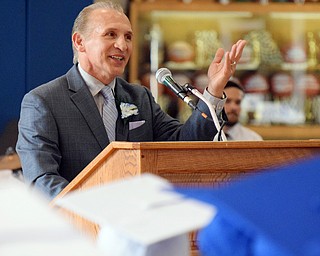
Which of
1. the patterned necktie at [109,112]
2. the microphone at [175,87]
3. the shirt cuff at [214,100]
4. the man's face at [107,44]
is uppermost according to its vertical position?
the man's face at [107,44]

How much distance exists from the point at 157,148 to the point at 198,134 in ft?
3.00

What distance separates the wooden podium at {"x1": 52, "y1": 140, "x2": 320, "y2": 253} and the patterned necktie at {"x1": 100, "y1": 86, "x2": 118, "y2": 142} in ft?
2.68

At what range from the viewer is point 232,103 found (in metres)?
5.62

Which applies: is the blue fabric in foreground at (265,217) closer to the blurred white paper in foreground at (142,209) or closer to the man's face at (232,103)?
the blurred white paper in foreground at (142,209)

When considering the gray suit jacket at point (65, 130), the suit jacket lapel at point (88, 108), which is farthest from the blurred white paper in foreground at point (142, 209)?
the suit jacket lapel at point (88, 108)

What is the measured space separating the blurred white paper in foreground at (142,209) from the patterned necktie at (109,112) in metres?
2.79

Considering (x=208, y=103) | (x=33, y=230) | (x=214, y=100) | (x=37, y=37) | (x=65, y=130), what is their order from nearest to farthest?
1. (x=33, y=230)
2. (x=208, y=103)
3. (x=214, y=100)
4. (x=65, y=130)
5. (x=37, y=37)

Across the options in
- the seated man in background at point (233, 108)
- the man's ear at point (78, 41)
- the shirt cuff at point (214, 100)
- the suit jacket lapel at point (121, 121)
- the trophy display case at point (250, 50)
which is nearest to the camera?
the shirt cuff at point (214, 100)

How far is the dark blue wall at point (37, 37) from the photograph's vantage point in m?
5.39

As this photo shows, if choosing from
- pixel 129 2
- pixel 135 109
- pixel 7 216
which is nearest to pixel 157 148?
pixel 135 109

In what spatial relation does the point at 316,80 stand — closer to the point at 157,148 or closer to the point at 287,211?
the point at 157,148

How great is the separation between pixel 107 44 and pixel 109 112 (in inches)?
13.5

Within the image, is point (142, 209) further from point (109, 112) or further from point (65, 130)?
point (109, 112)

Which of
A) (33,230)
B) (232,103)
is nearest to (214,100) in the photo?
(232,103)
